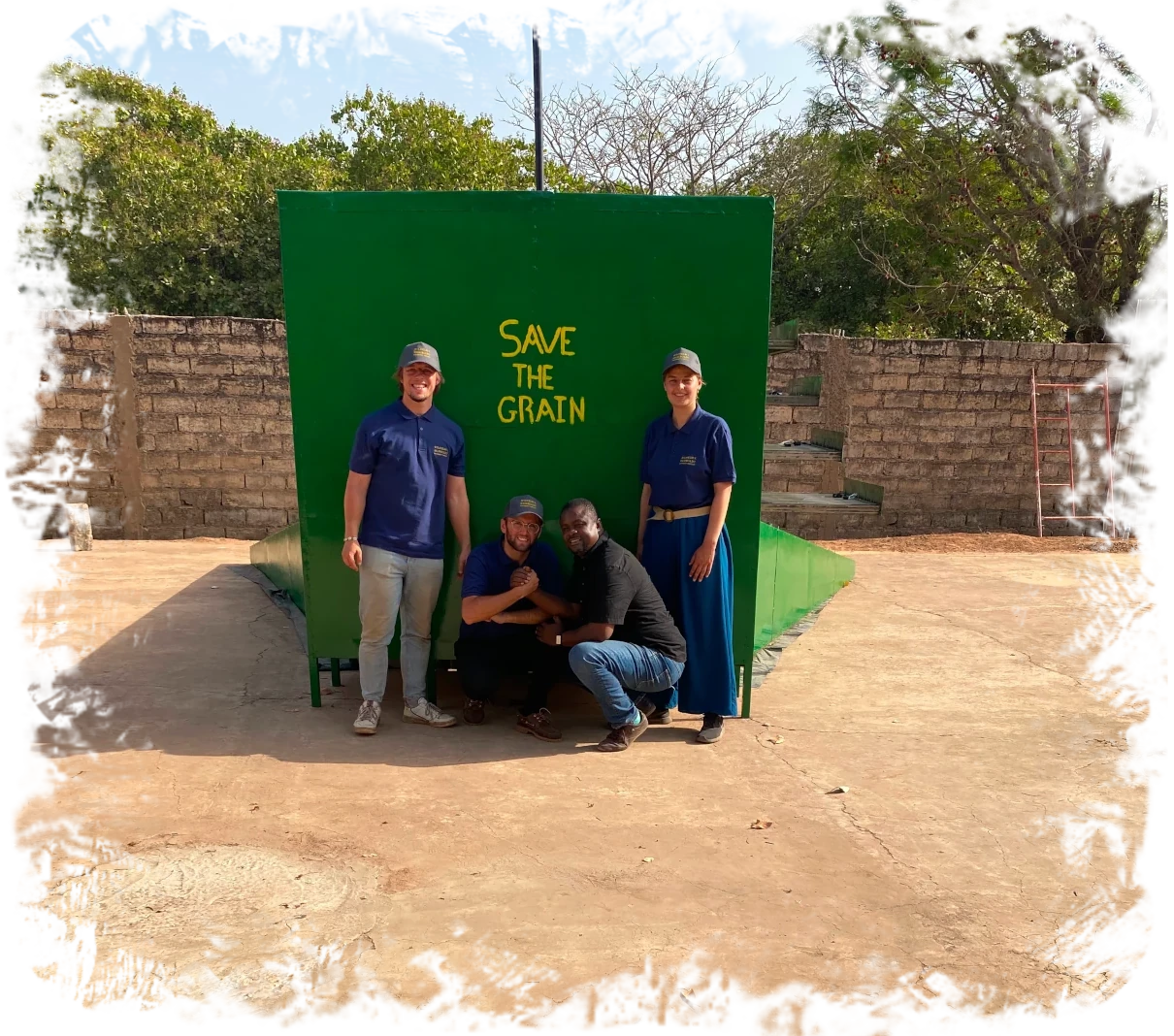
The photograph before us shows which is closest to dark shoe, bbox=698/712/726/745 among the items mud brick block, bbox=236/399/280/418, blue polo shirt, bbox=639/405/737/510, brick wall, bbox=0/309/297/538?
blue polo shirt, bbox=639/405/737/510

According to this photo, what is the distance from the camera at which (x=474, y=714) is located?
486cm

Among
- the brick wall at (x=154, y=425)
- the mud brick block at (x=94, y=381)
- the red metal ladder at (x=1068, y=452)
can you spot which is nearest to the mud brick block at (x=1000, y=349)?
the red metal ladder at (x=1068, y=452)

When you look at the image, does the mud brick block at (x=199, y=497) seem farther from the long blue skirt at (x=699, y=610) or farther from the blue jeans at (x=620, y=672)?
the blue jeans at (x=620, y=672)

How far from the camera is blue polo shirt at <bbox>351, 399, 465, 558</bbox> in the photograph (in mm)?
4488

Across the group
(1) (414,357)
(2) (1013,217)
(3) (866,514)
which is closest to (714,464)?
(1) (414,357)

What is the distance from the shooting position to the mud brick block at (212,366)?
1028cm

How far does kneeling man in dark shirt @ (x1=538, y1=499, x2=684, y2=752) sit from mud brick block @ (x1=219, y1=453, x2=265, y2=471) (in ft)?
22.4

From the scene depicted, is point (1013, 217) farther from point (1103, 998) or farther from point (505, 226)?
point (1103, 998)

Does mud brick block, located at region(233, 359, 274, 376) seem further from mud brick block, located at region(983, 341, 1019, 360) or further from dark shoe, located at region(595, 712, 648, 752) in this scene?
mud brick block, located at region(983, 341, 1019, 360)

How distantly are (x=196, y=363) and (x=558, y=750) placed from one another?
296 inches

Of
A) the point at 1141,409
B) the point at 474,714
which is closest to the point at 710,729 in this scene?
the point at 474,714

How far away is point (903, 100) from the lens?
573 inches

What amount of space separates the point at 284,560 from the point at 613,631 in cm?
380

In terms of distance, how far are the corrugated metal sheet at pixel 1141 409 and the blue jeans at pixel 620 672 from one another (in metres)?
9.08
